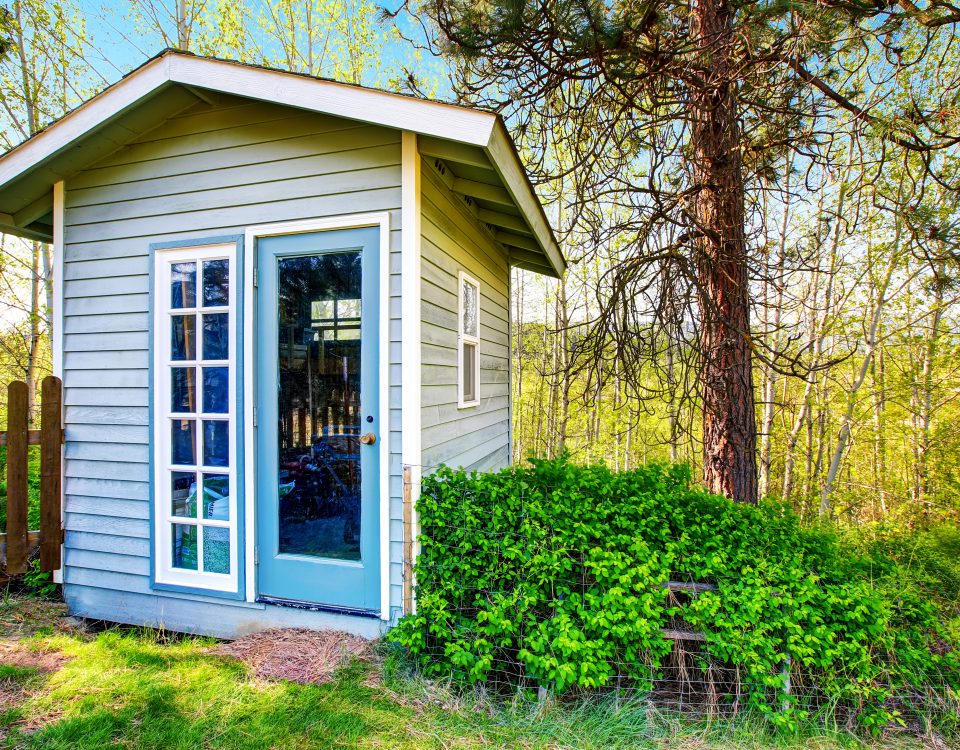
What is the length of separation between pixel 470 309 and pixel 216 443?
2184 mm

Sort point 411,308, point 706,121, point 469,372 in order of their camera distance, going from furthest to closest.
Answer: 1. point 469,372
2. point 706,121
3. point 411,308

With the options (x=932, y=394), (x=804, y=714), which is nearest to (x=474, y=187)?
(x=804, y=714)

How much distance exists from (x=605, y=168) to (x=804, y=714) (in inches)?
157

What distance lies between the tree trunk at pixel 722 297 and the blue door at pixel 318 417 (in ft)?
8.29

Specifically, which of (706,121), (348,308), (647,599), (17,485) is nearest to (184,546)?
(17,485)

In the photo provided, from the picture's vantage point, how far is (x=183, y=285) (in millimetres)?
3172

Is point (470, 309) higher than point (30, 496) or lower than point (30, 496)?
higher

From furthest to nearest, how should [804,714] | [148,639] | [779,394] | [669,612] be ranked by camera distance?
1. [779,394]
2. [148,639]
3. [669,612]
4. [804,714]

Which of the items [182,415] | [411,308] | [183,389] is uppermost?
[411,308]

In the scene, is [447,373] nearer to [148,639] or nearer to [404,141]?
[404,141]

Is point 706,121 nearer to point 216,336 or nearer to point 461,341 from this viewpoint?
point 461,341

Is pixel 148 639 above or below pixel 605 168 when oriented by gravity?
below

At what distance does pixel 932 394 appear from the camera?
25.4 feet

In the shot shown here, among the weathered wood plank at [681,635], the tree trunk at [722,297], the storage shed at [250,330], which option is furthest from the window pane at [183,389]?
the tree trunk at [722,297]
